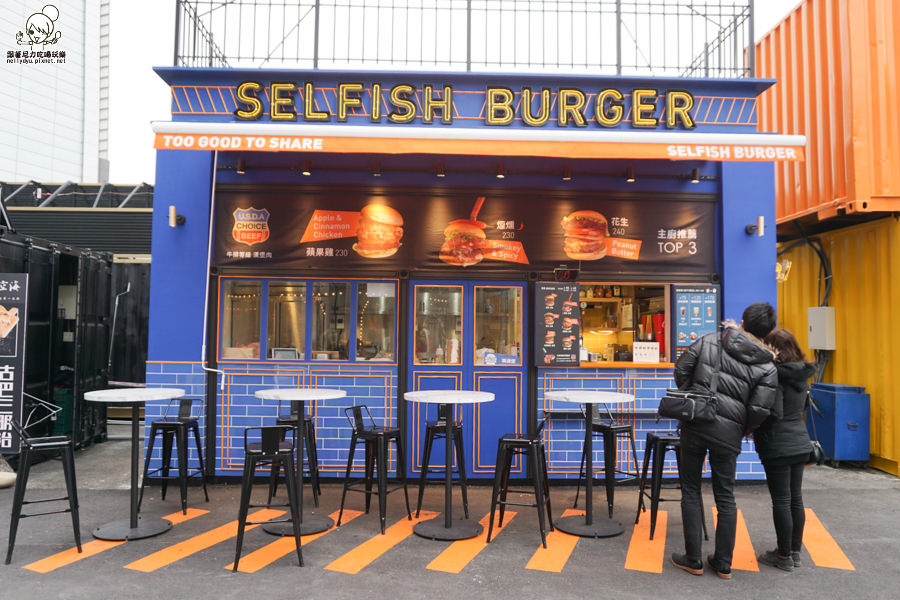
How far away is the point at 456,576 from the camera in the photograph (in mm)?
4117

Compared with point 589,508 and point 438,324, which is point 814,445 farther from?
point 438,324

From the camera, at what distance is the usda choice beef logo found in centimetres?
656

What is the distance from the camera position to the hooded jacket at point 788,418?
4.18m

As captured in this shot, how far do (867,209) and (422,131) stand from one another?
17.2 ft

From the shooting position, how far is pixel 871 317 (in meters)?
7.42

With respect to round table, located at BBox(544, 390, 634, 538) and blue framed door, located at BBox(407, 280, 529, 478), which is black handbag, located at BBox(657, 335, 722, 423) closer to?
round table, located at BBox(544, 390, 634, 538)

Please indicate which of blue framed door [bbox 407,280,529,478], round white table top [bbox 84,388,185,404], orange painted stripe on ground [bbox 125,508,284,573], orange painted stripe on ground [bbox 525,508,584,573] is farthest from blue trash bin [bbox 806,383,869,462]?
round white table top [bbox 84,388,185,404]

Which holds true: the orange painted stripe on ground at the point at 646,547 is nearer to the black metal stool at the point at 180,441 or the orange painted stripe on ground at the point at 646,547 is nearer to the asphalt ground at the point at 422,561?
the asphalt ground at the point at 422,561

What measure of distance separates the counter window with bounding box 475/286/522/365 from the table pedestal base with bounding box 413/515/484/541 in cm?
198

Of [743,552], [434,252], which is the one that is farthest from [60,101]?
[743,552]

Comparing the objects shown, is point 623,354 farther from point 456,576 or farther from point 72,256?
point 72,256

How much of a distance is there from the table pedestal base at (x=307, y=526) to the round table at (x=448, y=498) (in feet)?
2.52

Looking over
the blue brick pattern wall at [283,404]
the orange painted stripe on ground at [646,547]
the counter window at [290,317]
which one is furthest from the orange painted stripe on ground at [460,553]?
the counter window at [290,317]

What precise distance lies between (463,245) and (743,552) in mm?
3838
